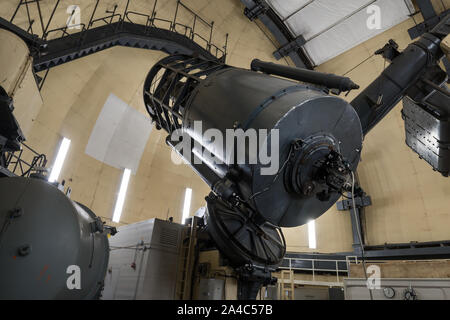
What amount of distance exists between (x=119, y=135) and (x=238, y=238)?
29.3ft

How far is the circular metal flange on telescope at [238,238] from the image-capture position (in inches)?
215

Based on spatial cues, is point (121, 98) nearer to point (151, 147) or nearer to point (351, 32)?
point (151, 147)

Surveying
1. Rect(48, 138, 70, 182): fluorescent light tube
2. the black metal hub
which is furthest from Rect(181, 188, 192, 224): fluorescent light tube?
the black metal hub

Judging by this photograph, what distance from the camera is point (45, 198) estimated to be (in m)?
3.46

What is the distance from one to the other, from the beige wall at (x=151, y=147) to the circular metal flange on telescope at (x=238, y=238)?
6.59 metres

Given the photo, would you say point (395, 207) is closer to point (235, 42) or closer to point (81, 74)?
point (235, 42)

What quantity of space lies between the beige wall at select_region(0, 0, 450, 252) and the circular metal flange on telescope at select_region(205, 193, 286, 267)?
6.59 meters

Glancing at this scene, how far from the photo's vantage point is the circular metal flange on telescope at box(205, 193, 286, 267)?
5.47m

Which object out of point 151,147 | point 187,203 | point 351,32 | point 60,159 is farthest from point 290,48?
point 60,159

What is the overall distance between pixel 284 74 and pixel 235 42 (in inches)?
378

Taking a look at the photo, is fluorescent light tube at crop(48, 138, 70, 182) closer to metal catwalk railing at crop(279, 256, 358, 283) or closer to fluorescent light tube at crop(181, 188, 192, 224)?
fluorescent light tube at crop(181, 188, 192, 224)

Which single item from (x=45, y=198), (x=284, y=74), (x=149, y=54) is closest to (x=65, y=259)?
(x=45, y=198)

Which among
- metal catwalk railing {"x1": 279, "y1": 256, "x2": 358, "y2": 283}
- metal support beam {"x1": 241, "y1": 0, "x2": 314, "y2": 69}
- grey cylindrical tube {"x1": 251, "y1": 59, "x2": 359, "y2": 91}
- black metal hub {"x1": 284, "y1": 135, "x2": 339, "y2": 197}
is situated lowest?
black metal hub {"x1": 284, "y1": 135, "x2": 339, "y2": 197}

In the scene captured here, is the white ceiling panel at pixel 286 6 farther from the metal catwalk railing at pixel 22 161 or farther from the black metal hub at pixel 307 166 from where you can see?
the metal catwalk railing at pixel 22 161
